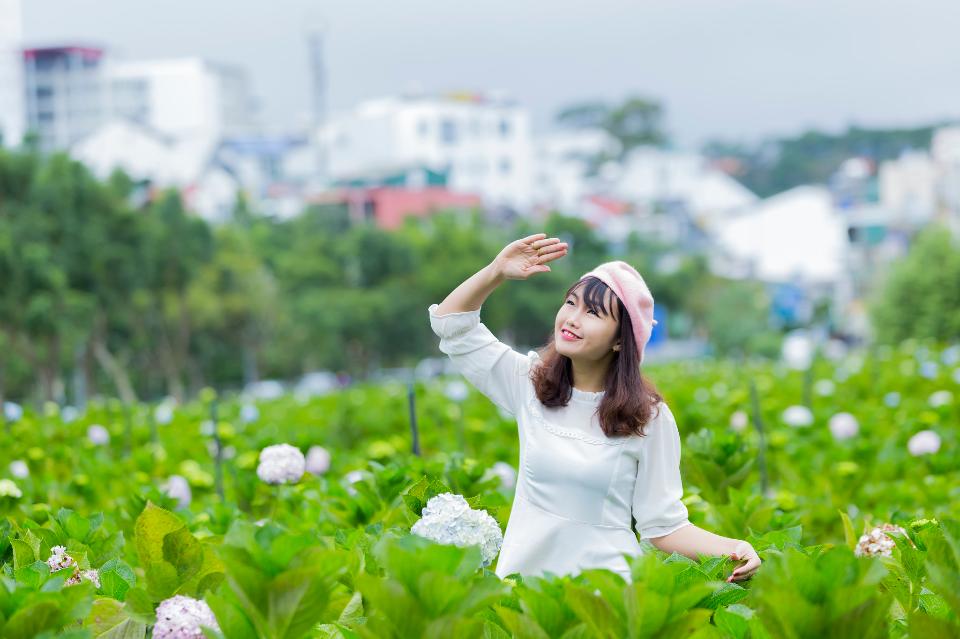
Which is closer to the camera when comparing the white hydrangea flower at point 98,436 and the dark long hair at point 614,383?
the dark long hair at point 614,383

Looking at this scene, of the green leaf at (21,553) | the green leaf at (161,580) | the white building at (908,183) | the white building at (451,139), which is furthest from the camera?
the white building at (451,139)

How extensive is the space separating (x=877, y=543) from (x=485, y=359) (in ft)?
2.92

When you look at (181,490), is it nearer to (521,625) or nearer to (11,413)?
(11,413)

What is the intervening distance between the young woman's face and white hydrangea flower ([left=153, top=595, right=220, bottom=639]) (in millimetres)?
991

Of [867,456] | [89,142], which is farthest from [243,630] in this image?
[89,142]

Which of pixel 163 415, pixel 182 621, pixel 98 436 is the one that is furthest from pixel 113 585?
pixel 163 415

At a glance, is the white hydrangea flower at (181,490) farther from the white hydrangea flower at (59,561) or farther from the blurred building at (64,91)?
the blurred building at (64,91)

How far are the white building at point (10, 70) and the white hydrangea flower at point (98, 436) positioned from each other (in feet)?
300

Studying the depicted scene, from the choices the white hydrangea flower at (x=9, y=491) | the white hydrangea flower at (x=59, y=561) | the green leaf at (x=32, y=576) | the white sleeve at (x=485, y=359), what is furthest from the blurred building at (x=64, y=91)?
the green leaf at (x=32, y=576)

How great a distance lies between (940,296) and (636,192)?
75170 millimetres

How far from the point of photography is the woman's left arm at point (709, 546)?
2498 mm

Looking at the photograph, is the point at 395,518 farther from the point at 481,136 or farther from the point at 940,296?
the point at 481,136

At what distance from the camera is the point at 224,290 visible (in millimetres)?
41344

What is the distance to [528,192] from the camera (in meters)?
97.4
